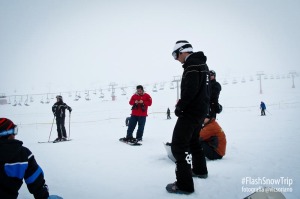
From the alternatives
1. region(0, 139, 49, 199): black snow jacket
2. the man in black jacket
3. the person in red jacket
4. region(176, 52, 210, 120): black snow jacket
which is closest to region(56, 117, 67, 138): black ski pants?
the person in red jacket

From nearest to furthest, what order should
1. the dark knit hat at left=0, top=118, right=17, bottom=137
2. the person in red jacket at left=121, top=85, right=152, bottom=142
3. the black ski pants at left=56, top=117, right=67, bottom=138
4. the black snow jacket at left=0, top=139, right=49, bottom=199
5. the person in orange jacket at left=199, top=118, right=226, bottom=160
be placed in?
the black snow jacket at left=0, top=139, right=49, bottom=199
the dark knit hat at left=0, top=118, right=17, bottom=137
the person in orange jacket at left=199, top=118, right=226, bottom=160
the person in red jacket at left=121, top=85, right=152, bottom=142
the black ski pants at left=56, top=117, right=67, bottom=138

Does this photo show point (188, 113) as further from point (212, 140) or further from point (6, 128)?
point (6, 128)

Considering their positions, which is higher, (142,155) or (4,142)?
(4,142)

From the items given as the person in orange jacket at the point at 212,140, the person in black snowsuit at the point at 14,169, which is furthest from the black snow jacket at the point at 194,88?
the person in black snowsuit at the point at 14,169

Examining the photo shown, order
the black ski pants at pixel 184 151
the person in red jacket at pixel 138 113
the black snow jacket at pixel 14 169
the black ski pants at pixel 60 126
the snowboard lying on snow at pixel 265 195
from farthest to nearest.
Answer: the black ski pants at pixel 60 126 < the person in red jacket at pixel 138 113 < the black ski pants at pixel 184 151 < the black snow jacket at pixel 14 169 < the snowboard lying on snow at pixel 265 195

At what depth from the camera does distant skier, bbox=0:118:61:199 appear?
5.98ft

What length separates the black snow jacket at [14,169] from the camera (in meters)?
1.82

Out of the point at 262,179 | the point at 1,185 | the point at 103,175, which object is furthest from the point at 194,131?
the point at 1,185

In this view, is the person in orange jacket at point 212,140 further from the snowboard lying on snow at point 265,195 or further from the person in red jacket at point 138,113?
the person in red jacket at point 138,113

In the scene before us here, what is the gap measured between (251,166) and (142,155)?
242 centimetres

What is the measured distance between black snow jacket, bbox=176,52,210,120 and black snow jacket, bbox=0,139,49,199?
1.84 meters

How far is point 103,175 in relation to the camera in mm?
3416

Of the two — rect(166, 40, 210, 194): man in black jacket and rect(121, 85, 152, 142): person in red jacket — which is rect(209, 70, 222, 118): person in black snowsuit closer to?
rect(166, 40, 210, 194): man in black jacket

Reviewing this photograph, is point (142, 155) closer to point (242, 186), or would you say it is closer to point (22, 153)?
point (242, 186)
